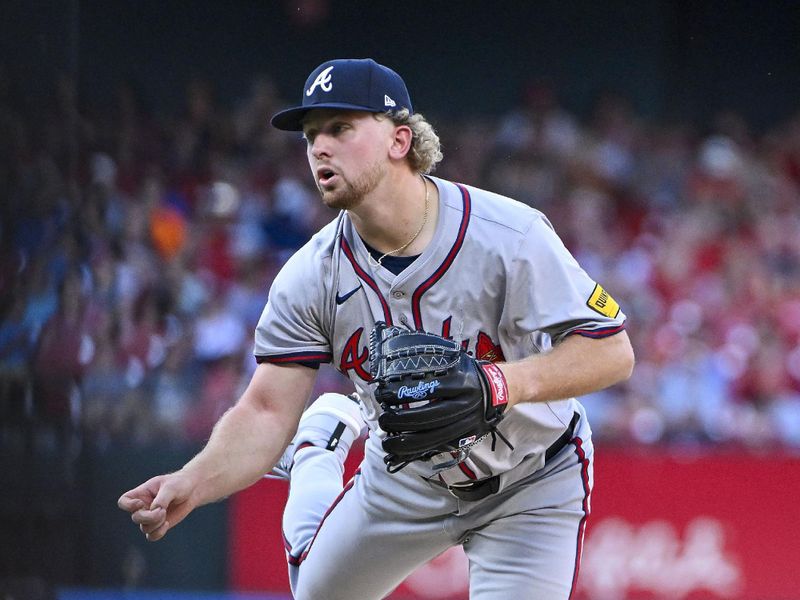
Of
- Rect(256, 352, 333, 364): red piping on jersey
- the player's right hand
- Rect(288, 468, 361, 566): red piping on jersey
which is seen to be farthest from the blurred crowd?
the player's right hand

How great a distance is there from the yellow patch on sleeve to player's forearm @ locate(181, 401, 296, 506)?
2.93ft

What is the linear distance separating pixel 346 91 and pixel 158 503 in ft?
3.81

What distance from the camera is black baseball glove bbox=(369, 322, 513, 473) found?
299 centimetres

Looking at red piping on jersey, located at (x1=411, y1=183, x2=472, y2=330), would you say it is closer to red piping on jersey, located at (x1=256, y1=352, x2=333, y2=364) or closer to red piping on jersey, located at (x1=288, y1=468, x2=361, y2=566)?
A: red piping on jersey, located at (x1=256, y1=352, x2=333, y2=364)

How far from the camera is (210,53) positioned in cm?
1040

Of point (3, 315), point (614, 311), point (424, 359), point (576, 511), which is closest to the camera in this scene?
point (424, 359)

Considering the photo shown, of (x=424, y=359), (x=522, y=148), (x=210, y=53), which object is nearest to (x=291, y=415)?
(x=424, y=359)

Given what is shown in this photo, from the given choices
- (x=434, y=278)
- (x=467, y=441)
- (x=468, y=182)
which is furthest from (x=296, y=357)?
(x=468, y=182)

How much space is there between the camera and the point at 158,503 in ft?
9.95

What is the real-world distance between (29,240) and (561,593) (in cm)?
196

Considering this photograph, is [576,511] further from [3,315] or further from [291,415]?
[3,315]

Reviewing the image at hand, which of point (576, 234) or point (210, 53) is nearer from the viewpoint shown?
point (576, 234)

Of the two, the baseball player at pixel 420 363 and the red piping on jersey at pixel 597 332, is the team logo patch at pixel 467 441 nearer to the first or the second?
the baseball player at pixel 420 363

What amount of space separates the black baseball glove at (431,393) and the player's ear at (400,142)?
0.57 metres
